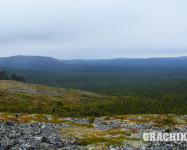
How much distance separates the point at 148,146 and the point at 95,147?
20.1 ft

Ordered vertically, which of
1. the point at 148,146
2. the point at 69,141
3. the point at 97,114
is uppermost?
the point at 148,146

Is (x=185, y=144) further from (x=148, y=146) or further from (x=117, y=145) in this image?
(x=117, y=145)

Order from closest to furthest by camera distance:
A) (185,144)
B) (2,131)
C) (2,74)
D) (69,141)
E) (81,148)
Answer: (185,144)
(81,148)
(69,141)
(2,131)
(2,74)

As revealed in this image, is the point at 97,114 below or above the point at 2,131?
below

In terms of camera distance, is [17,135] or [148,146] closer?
[148,146]

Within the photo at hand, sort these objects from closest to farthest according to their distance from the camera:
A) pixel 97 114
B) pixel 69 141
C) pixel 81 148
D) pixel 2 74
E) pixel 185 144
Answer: pixel 185 144 → pixel 81 148 → pixel 69 141 → pixel 97 114 → pixel 2 74

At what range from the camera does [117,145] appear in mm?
16672

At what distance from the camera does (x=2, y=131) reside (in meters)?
20.5

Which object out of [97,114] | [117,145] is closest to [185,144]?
[117,145]

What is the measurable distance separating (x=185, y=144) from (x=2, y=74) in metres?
212

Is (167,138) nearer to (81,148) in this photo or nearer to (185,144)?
(185,144)

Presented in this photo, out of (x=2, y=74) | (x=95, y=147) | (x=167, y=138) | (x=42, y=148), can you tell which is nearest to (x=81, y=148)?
(x=95, y=147)

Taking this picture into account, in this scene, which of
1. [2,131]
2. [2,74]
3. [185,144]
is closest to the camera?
[185,144]

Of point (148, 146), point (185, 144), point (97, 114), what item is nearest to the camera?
point (185, 144)
